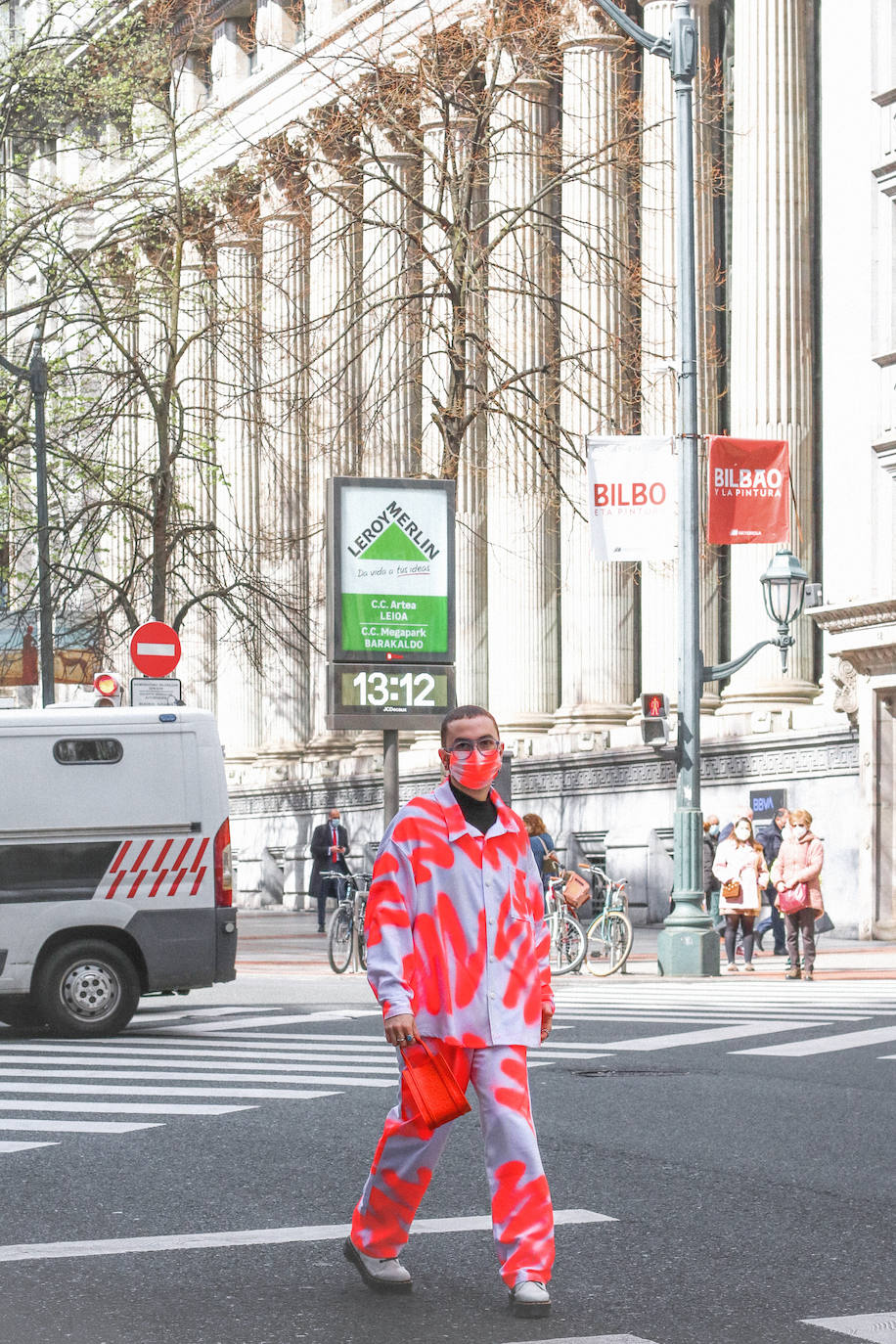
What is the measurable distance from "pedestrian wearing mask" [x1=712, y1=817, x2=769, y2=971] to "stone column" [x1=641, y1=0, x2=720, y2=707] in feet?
26.9

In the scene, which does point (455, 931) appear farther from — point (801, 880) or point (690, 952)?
point (690, 952)

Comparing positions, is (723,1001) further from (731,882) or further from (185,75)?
(185,75)

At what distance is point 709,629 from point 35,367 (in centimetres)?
1078

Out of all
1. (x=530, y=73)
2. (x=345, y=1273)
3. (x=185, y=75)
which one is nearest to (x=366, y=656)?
(x=530, y=73)

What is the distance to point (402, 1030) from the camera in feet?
21.2

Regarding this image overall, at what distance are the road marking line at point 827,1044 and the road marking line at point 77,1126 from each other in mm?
4871

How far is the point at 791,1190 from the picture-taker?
888cm

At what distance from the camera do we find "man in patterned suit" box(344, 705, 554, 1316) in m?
6.51

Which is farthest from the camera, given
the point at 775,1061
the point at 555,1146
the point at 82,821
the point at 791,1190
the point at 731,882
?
the point at 731,882

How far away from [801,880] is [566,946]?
2.59 meters

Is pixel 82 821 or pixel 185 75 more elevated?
pixel 185 75

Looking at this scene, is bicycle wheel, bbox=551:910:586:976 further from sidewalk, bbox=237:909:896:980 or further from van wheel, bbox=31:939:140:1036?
van wheel, bbox=31:939:140:1036

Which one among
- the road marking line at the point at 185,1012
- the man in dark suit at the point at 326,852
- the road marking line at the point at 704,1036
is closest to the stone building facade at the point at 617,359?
→ the man in dark suit at the point at 326,852

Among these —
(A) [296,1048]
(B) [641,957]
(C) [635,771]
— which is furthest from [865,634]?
(A) [296,1048]
